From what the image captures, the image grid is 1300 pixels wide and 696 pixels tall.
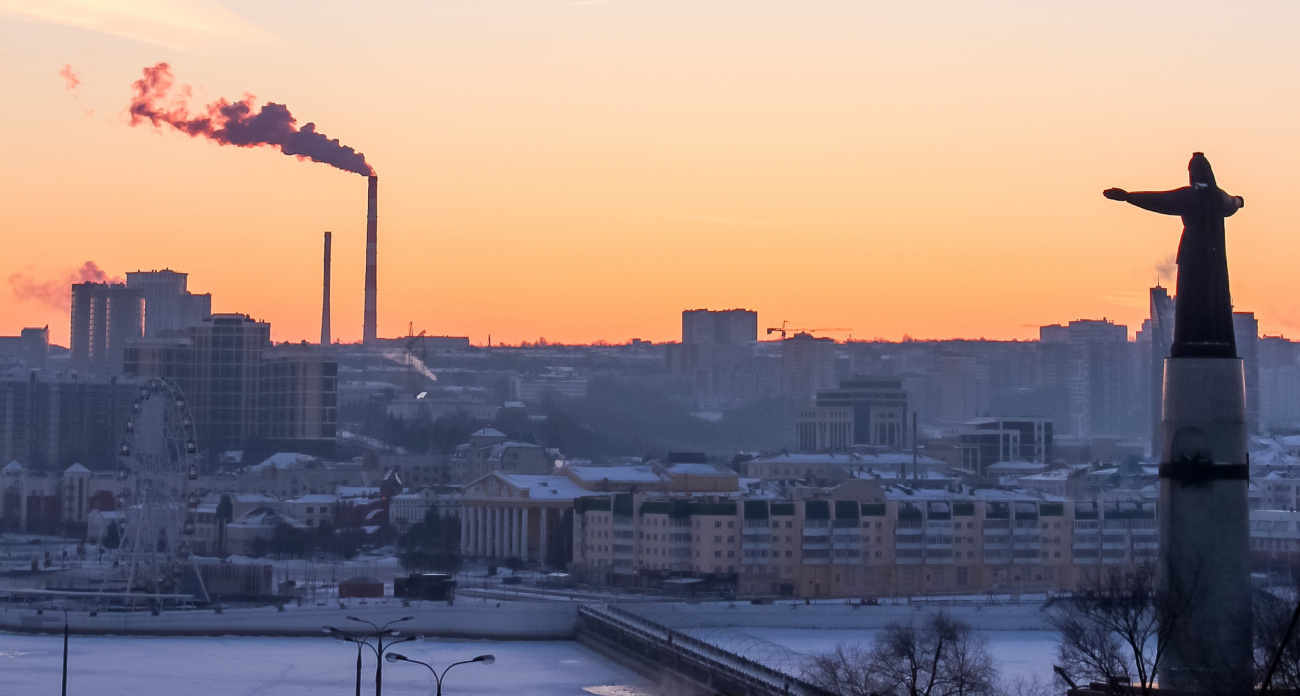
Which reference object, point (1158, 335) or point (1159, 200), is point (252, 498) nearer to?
point (1158, 335)

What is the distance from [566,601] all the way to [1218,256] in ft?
66.2

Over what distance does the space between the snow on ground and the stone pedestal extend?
1037 cm

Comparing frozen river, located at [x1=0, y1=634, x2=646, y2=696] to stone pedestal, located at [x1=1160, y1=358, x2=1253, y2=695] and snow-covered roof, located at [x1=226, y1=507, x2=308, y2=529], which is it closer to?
stone pedestal, located at [x1=1160, y1=358, x2=1253, y2=695]

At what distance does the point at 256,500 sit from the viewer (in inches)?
1860

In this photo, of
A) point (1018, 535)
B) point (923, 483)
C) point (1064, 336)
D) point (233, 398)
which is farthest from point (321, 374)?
point (1064, 336)

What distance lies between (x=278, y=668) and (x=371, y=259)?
4437 cm

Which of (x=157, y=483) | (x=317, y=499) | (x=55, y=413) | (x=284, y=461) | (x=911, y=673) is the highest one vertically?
(x=55, y=413)

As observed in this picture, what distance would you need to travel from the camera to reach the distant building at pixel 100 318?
9050 cm

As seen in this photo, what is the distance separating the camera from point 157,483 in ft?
123

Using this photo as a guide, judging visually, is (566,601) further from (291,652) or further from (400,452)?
(400,452)

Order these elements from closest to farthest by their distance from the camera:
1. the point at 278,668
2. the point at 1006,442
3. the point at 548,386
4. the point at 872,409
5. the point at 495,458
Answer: the point at 278,668, the point at 495,458, the point at 1006,442, the point at 872,409, the point at 548,386

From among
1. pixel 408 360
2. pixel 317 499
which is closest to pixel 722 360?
pixel 408 360

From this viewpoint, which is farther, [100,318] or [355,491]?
[100,318]

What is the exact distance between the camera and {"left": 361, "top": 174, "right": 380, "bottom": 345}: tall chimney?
6512 centimetres
